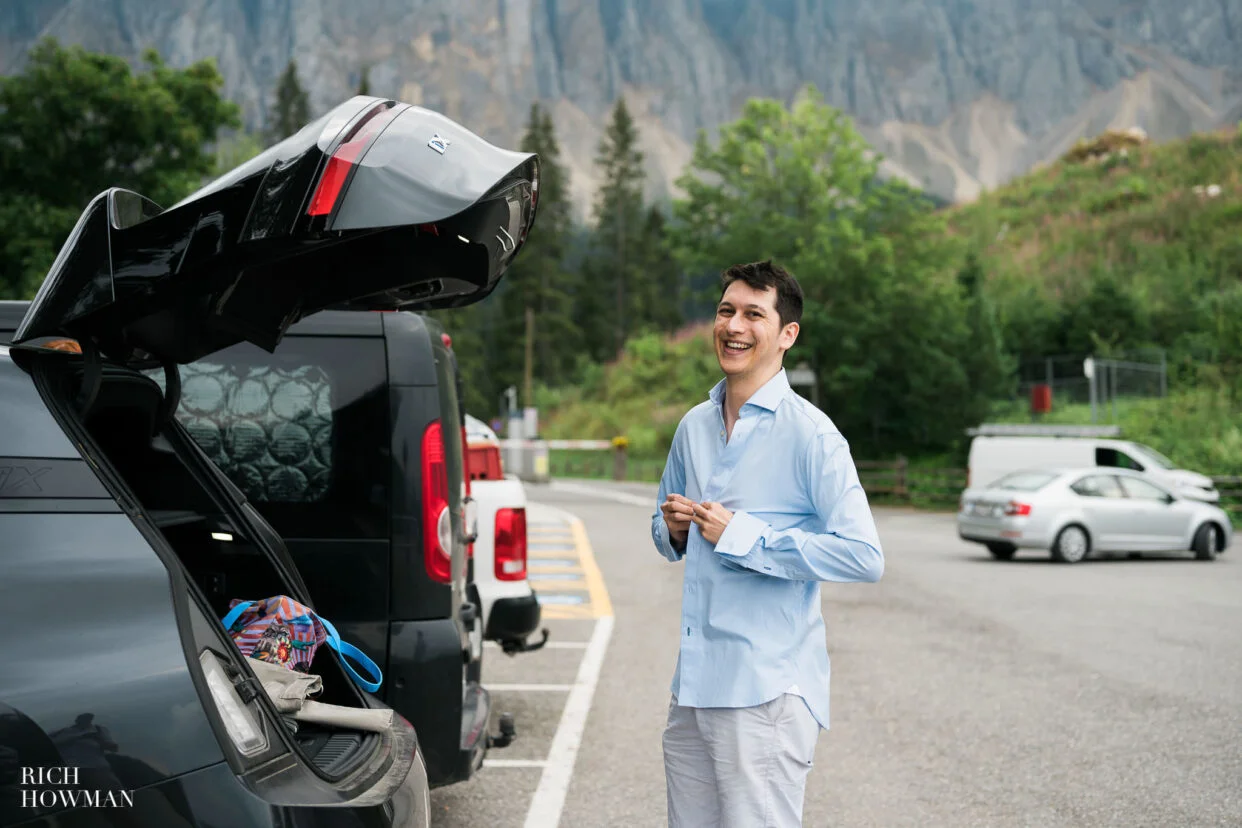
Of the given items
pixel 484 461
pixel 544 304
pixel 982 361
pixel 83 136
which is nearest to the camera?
pixel 484 461

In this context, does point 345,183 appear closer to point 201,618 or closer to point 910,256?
point 201,618

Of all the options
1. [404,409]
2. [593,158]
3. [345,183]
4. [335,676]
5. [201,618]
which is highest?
[593,158]

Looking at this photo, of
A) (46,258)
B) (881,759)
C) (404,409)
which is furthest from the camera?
(46,258)

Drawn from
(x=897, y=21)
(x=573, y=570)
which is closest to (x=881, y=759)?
(x=573, y=570)

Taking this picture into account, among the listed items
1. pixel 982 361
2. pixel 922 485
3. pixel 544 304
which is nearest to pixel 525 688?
pixel 922 485

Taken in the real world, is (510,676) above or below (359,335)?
below

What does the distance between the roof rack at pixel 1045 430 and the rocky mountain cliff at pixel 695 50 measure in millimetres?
102420

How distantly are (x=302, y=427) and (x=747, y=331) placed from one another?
2.14 meters

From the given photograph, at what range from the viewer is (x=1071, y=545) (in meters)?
19.1

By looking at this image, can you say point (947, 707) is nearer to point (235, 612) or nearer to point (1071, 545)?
→ point (235, 612)

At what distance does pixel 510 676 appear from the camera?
948 cm

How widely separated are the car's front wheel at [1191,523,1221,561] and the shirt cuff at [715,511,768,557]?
730 inches

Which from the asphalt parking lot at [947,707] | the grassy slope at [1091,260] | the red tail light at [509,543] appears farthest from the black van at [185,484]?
the grassy slope at [1091,260]

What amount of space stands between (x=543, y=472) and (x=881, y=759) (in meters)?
41.5
